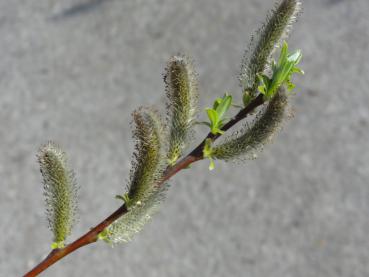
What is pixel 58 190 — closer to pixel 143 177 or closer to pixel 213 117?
pixel 143 177

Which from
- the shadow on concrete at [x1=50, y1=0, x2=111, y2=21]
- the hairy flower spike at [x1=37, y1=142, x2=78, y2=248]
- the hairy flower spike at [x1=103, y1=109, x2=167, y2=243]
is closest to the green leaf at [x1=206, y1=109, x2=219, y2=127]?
the hairy flower spike at [x1=103, y1=109, x2=167, y2=243]

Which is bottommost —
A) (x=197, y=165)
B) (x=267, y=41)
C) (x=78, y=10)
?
(x=197, y=165)

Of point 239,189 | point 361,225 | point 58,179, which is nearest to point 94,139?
point 239,189

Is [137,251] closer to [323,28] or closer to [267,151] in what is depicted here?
[267,151]

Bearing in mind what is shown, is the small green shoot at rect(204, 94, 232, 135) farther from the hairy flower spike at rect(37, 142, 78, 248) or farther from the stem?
the hairy flower spike at rect(37, 142, 78, 248)

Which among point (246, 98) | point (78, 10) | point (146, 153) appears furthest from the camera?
point (78, 10)

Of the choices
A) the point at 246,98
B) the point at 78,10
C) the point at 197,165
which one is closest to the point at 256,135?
the point at 246,98
